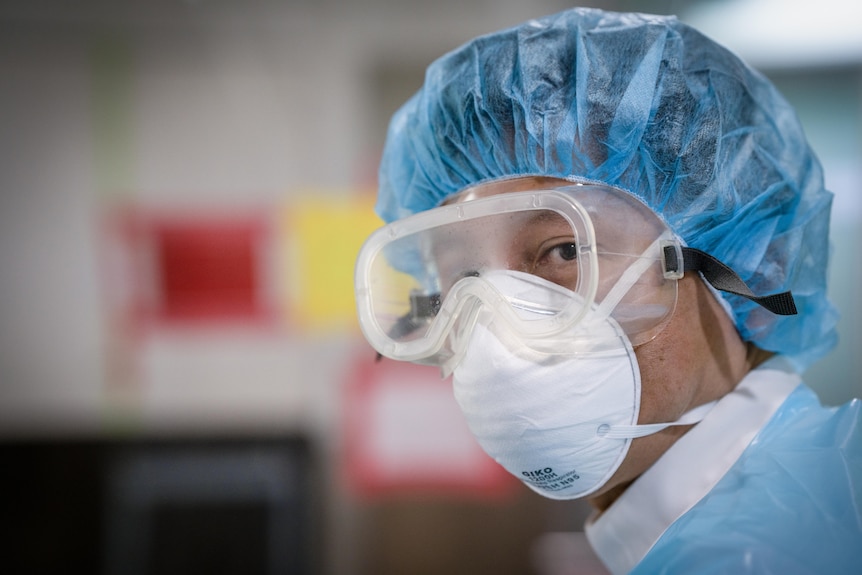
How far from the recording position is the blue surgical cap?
36.5 inches

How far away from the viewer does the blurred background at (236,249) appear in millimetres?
2904

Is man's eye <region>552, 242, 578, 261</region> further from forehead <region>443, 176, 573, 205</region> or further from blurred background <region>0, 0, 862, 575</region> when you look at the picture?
blurred background <region>0, 0, 862, 575</region>

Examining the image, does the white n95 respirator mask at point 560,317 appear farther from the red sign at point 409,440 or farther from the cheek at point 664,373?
the red sign at point 409,440

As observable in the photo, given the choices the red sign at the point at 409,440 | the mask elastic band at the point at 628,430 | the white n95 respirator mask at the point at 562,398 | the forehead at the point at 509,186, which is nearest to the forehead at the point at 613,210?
the forehead at the point at 509,186

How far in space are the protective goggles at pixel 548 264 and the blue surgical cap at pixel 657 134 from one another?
0.05 metres

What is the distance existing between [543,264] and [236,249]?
7.70ft

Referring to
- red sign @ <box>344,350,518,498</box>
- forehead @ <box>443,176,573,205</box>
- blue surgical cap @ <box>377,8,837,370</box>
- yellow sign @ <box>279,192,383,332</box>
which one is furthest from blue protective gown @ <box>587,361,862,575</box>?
yellow sign @ <box>279,192,383,332</box>

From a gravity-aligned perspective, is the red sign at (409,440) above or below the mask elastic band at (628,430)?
below

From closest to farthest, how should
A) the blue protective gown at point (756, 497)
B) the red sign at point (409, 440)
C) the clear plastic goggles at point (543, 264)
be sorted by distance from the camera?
the blue protective gown at point (756, 497), the clear plastic goggles at point (543, 264), the red sign at point (409, 440)

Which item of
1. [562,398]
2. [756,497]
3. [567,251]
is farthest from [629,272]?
[756,497]

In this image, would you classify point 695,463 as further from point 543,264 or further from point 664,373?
point 543,264

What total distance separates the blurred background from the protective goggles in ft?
6.44

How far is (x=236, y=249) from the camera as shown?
10.0 feet

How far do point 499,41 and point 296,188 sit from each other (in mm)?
2144
